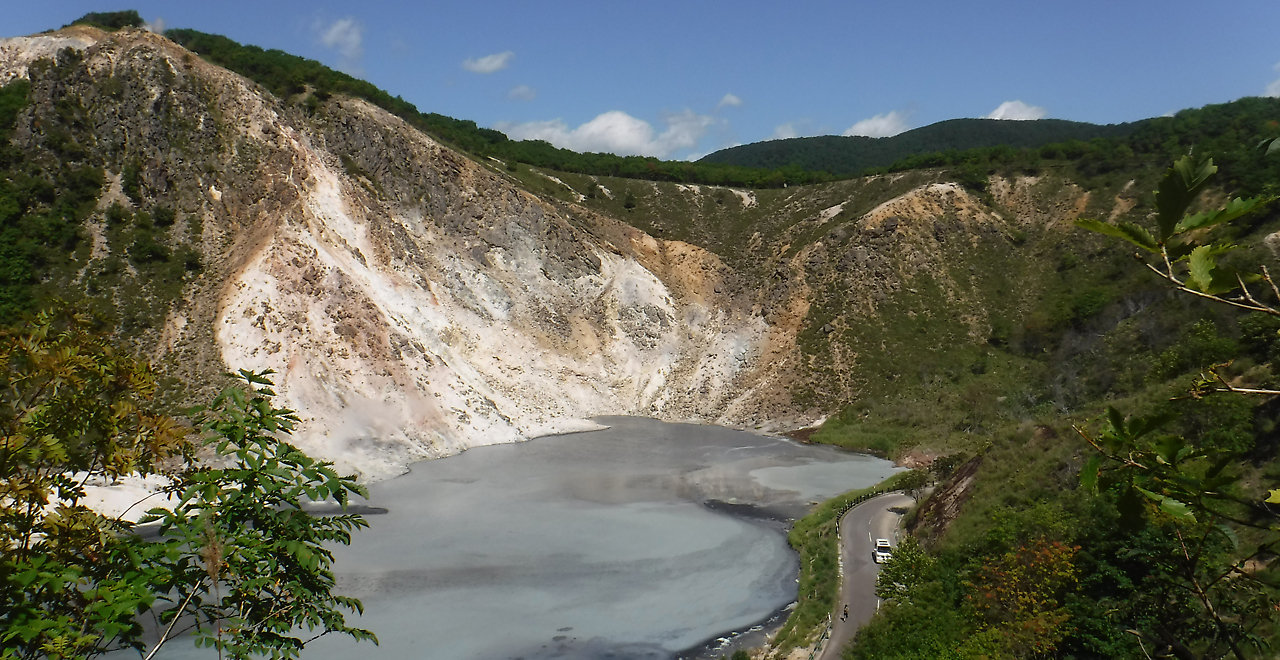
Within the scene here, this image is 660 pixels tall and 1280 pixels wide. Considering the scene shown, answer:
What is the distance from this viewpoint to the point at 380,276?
48.2m

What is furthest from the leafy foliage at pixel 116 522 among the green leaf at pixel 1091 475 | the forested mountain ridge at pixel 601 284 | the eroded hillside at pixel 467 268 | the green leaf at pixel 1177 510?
the eroded hillside at pixel 467 268

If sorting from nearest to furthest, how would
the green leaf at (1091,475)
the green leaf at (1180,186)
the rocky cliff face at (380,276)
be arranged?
1. the green leaf at (1180,186)
2. the green leaf at (1091,475)
3. the rocky cliff face at (380,276)

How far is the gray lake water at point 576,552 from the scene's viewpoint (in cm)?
2014

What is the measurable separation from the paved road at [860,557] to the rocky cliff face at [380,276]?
71.7ft

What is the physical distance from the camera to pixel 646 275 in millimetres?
62750

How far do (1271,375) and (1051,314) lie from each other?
37.6 m

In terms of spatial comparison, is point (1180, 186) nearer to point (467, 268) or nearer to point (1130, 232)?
point (1130, 232)

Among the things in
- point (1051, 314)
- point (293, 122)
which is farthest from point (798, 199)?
point (293, 122)

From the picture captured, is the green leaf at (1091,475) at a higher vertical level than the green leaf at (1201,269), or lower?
lower

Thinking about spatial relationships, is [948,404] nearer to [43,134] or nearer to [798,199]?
[798,199]

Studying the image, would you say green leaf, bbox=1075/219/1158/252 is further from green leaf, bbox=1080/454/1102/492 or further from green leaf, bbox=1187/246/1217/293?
green leaf, bbox=1080/454/1102/492

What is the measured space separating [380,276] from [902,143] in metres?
137

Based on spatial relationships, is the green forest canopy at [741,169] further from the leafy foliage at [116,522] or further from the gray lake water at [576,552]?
the leafy foliage at [116,522]

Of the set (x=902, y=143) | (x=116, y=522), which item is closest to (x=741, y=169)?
(x=902, y=143)
